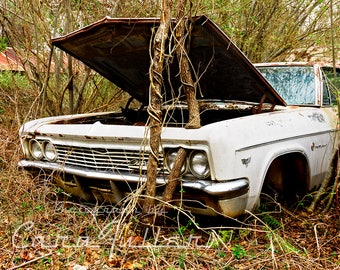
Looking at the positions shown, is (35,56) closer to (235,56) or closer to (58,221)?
(58,221)

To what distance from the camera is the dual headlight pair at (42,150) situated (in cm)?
372

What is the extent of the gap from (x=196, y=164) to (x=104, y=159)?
851 millimetres

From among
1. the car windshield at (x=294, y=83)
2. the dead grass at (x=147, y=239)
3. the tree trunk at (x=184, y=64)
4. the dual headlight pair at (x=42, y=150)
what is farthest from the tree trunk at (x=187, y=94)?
the car windshield at (x=294, y=83)

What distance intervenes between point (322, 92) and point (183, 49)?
178 cm

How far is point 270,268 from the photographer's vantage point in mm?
2557

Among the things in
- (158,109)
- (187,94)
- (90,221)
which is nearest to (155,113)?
(158,109)

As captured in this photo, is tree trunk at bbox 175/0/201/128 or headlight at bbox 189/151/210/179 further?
tree trunk at bbox 175/0/201/128

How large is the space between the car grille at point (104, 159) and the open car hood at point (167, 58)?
0.61 metres

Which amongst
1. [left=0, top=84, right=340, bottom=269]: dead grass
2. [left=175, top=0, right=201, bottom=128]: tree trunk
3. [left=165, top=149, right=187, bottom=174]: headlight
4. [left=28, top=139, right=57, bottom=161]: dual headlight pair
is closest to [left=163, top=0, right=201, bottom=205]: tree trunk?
[left=175, top=0, right=201, bottom=128]: tree trunk

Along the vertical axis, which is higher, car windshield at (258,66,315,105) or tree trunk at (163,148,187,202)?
car windshield at (258,66,315,105)

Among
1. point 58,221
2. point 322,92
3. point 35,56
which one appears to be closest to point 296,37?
point 322,92

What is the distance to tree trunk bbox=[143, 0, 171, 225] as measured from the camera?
2.87 meters

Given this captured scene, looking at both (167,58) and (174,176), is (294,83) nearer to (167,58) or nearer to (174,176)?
(167,58)

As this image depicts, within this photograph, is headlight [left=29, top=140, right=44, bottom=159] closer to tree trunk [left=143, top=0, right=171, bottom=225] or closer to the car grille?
the car grille
